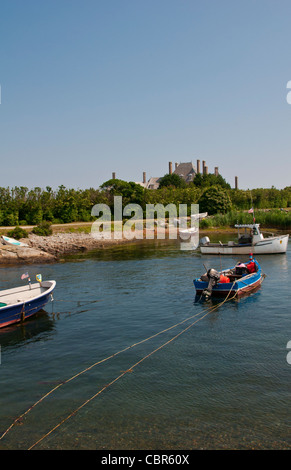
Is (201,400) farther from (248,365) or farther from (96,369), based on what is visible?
(96,369)

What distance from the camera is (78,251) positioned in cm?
5431

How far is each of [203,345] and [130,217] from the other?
7158cm

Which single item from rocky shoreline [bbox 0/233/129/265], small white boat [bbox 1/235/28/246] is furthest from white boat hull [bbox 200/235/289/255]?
small white boat [bbox 1/235/28/246]

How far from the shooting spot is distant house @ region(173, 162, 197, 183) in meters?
152

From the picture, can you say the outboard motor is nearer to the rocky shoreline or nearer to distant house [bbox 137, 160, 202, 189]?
the rocky shoreline

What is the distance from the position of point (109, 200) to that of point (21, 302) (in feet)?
232

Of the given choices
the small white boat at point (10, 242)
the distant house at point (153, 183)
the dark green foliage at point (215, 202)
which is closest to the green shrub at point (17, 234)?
the small white boat at point (10, 242)

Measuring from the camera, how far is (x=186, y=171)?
156m

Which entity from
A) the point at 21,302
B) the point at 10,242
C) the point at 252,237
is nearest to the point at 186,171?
the point at 252,237

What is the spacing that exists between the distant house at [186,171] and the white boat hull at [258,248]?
108m

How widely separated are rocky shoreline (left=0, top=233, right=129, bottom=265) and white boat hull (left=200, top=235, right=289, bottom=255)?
63.0ft

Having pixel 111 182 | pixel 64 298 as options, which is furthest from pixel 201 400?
pixel 111 182

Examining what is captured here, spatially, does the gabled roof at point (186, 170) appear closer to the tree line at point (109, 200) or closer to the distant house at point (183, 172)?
the distant house at point (183, 172)

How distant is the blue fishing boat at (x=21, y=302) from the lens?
21281 millimetres
